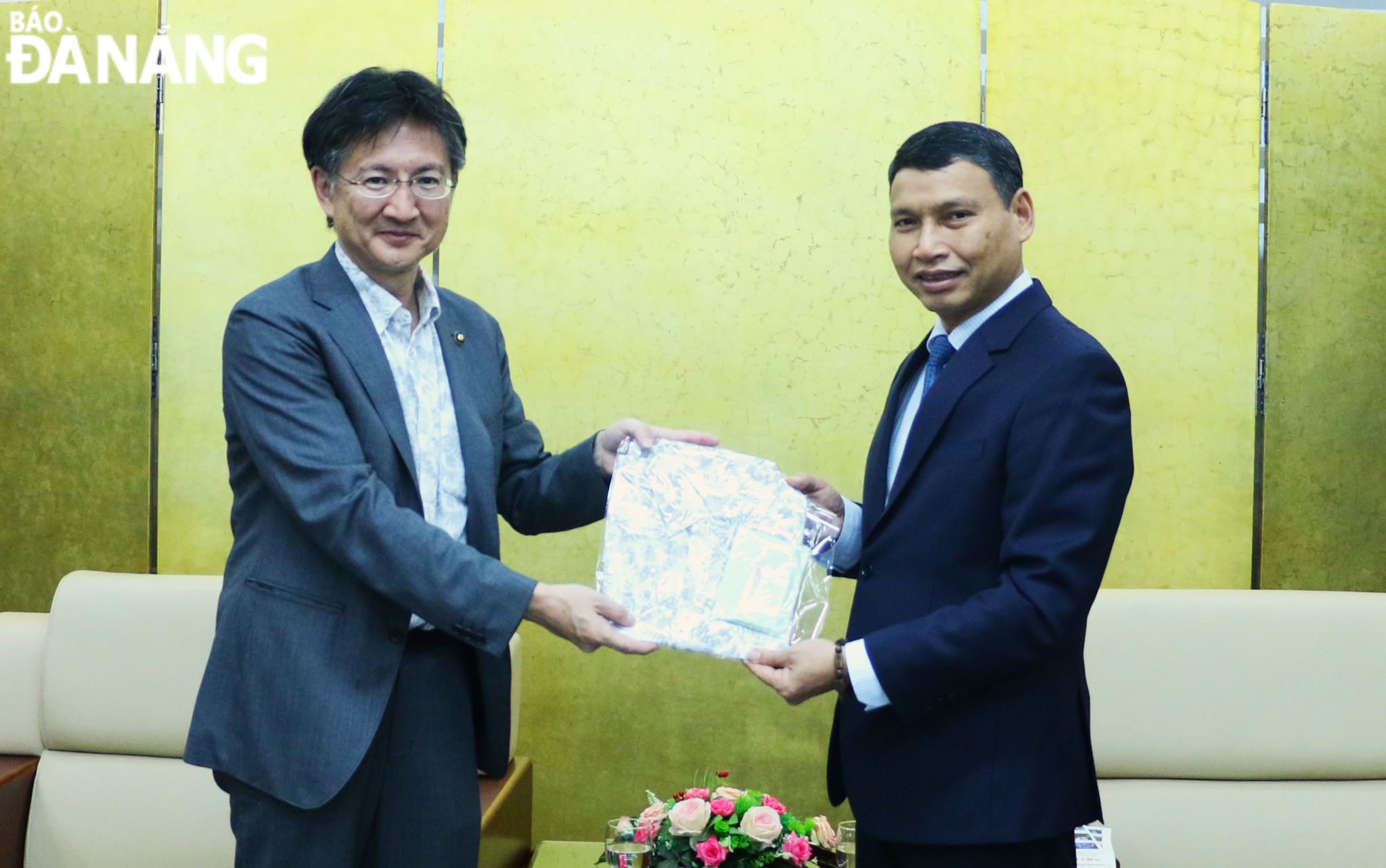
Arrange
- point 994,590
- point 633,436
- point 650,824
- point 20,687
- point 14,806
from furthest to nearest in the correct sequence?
point 20,687, point 14,806, point 650,824, point 633,436, point 994,590

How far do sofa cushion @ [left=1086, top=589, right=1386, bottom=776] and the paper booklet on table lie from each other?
1506mm

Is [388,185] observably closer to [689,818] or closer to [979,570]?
[979,570]

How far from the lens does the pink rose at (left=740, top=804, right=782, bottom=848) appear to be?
103 inches

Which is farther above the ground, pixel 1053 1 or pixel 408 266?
pixel 1053 1

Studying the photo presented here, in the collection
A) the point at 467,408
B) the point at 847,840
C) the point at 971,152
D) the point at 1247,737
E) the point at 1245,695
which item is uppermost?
the point at 971,152

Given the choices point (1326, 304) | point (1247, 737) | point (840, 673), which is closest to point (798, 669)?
point (840, 673)

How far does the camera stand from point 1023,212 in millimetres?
1975

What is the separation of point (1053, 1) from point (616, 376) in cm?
164

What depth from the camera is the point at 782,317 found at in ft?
12.0

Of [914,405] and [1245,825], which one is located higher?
[914,405]

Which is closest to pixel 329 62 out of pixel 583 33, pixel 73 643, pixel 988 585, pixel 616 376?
pixel 583 33

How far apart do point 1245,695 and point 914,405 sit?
5.56ft

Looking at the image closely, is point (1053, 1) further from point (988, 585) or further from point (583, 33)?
point (988, 585)

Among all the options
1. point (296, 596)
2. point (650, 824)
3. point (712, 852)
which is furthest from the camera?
point (650, 824)
